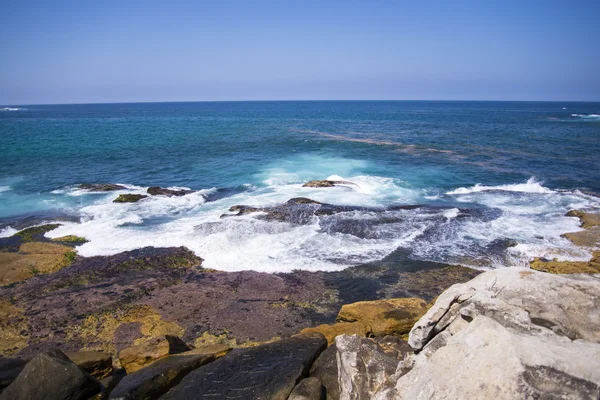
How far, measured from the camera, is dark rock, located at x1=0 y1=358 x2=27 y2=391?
275 inches

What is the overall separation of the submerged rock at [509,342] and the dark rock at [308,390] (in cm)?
148

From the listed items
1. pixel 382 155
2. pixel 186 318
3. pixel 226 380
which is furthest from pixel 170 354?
pixel 382 155

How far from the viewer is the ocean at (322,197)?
51.2 feet

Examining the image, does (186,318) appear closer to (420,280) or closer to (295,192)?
(420,280)

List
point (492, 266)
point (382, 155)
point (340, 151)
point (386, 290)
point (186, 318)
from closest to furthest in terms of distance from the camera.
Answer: point (186, 318) < point (386, 290) < point (492, 266) < point (382, 155) < point (340, 151)

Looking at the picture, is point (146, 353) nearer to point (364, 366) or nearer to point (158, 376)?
→ point (158, 376)

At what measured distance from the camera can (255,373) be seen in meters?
7.00

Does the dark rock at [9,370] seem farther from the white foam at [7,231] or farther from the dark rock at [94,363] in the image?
the white foam at [7,231]

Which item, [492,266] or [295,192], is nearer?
[492,266]

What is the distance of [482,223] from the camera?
18.8 meters

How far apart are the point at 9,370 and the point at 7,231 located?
564 inches

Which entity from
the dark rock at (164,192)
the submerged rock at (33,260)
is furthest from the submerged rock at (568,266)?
the dark rock at (164,192)

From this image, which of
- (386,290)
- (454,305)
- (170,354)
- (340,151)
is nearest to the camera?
(454,305)

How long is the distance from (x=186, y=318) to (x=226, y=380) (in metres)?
4.28
